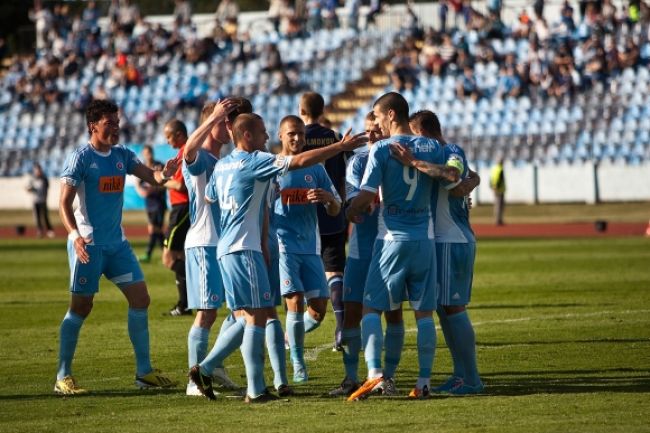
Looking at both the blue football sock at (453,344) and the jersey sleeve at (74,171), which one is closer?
the blue football sock at (453,344)

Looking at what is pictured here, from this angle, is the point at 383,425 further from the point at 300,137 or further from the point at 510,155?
the point at 510,155

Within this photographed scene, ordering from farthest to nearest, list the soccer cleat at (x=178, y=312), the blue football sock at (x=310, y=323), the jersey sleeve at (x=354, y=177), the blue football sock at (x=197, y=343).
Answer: the soccer cleat at (x=178, y=312)
the blue football sock at (x=310, y=323)
the blue football sock at (x=197, y=343)
the jersey sleeve at (x=354, y=177)

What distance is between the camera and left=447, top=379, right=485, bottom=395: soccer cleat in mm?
10164

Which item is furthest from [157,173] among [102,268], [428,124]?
[428,124]

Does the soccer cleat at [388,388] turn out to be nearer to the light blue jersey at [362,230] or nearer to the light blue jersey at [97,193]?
the light blue jersey at [362,230]

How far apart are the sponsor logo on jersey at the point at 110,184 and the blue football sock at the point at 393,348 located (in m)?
2.72

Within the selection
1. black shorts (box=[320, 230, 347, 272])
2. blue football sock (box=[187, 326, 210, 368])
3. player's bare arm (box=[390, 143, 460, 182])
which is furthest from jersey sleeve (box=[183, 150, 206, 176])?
black shorts (box=[320, 230, 347, 272])

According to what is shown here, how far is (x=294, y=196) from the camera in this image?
11.0 metres

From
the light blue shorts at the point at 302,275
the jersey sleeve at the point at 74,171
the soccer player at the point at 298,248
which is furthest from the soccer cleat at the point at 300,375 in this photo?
the jersey sleeve at the point at 74,171

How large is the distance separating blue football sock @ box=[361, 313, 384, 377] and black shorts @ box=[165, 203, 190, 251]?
6.31 m

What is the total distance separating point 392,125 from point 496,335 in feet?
16.1

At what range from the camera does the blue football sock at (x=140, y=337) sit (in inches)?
431

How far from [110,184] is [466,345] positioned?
11.1 ft

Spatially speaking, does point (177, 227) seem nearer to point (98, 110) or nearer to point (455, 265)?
Result: point (98, 110)
